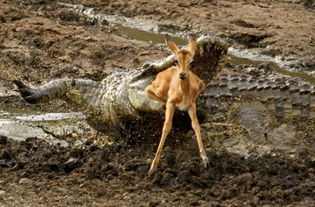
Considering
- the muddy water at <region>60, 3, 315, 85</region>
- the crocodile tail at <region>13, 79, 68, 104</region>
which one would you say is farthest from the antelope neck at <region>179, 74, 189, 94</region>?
the muddy water at <region>60, 3, 315, 85</region>

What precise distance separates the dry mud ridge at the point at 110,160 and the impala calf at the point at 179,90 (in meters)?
0.25

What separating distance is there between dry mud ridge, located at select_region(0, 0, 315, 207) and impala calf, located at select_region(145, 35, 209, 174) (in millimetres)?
251

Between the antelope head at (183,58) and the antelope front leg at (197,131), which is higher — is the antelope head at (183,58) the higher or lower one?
the higher one

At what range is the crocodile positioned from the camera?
22.0ft

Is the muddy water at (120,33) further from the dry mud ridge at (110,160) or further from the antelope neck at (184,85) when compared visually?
the antelope neck at (184,85)

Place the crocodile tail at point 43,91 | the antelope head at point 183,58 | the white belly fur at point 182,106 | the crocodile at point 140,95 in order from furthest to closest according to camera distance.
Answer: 1. the crocodile tail at point 43,91
2. the crocodile at point 140,95
3. the white belly fur at point 182,106
4. the antelope head at point 183,58

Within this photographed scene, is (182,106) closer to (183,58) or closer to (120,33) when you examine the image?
(183,58)

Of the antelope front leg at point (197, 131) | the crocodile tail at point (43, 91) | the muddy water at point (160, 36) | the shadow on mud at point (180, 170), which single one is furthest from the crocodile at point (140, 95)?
the muddy water at point (160, 36)

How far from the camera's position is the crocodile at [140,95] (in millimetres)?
6699

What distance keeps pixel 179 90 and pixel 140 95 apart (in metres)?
1.21

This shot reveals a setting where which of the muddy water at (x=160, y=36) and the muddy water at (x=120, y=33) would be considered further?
the muddy water at (x=160, y=36)

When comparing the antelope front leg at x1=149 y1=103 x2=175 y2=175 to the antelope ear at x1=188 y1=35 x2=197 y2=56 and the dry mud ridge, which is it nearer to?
the dry mud ridge

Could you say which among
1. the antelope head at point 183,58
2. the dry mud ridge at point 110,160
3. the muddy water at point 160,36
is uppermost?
the antelope head at point 183,58

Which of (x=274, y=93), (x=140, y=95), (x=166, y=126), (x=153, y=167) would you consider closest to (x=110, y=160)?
(x=140, y=95)
